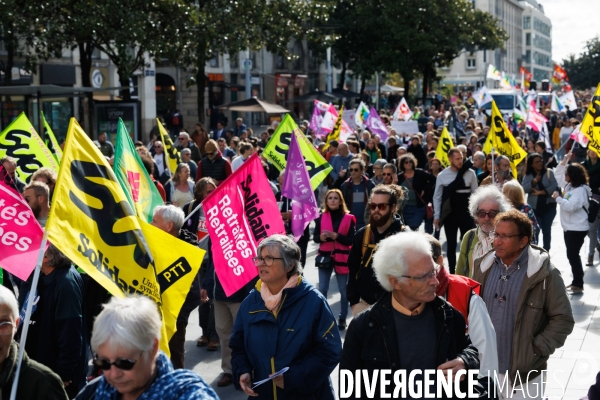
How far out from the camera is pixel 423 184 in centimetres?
1380

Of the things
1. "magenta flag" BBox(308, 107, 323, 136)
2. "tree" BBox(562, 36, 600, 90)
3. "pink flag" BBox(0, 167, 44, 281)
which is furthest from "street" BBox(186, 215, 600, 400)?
"tree" BBox(562, 36, 600, 90)

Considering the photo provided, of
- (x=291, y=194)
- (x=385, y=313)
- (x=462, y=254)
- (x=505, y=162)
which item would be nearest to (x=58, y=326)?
(x=385, y=313)

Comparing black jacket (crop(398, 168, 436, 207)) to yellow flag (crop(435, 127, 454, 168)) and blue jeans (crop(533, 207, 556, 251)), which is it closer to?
blue jeans (crop(533, 207, 556, 251))

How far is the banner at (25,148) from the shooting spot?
1146 centimetres

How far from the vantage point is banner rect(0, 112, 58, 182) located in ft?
37.6

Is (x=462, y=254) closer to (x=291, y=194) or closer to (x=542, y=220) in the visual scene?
(x=291, y=194)

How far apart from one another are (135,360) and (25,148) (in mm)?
8720

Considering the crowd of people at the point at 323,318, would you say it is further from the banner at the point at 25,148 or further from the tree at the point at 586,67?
the tree at the point at 586,67

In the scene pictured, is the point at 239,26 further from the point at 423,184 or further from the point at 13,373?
the point at 13,373

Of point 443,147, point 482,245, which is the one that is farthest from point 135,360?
point 443,147

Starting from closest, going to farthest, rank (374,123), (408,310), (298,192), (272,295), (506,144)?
(408,310) < (272,295) < (298,192) < (506,144) < (374,123)

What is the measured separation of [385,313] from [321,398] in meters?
1.24

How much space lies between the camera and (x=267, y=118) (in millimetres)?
54750

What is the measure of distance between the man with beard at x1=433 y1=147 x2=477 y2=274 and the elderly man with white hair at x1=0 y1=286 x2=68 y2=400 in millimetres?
9005
